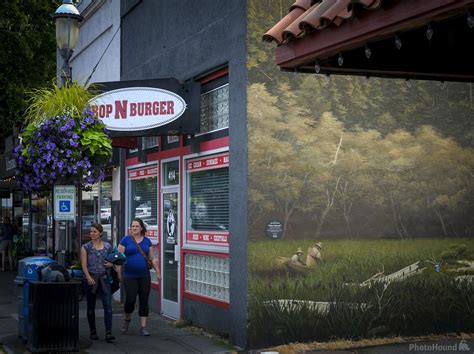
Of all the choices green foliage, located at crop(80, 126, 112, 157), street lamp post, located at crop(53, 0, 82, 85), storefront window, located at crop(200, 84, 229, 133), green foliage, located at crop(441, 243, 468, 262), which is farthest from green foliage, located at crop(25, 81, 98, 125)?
green foliage, located at crop(441, 243, 468, 262)

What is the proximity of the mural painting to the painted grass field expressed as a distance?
1cm

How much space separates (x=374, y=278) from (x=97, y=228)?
404 cm

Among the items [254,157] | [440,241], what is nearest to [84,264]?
[254,157]

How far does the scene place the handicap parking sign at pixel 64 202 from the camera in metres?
9.58

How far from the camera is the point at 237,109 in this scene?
9.55 metres

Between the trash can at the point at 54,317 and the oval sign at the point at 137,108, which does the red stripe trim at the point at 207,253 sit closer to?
the oval sign at the point at 137,108

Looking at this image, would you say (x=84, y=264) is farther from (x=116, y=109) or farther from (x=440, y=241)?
(x=440, y=241)

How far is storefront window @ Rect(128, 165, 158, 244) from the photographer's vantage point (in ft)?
43.5

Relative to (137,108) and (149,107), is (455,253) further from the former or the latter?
(137,108)

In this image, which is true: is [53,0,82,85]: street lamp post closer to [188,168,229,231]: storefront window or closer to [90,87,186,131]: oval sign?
[90,87,186,131]: oval sign

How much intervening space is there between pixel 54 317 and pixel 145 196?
5170 millimetres

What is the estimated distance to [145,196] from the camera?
1384cm

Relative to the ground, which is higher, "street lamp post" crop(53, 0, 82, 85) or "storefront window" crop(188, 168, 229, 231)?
"street lamp post" crop(53, 0, 82, 85)

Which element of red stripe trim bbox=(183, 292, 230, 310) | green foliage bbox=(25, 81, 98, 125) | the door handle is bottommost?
red stripe trim bbox=(183, 292, 230, 310)
